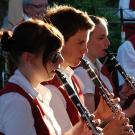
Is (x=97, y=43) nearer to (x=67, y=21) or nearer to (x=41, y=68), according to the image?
(x=67, y=21)

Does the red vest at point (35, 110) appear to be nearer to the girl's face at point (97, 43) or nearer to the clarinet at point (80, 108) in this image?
the clarinet at point (80, 108)

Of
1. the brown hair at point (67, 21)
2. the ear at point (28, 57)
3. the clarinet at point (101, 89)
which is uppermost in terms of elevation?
the ear at point (28, 57)

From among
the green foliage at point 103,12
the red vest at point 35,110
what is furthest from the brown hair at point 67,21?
the green foliage at point 103,12

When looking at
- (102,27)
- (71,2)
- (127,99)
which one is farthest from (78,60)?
(71,2)

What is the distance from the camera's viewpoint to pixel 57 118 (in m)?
3.36

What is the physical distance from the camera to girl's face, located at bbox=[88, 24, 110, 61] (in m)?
4.51

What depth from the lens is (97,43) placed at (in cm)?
452

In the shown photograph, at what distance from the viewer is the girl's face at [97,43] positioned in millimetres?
4512

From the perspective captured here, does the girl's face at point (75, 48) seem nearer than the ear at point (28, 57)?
No

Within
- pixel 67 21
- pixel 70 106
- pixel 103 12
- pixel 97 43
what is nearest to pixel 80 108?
pixel 70 106

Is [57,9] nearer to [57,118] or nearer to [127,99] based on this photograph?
[57,118]

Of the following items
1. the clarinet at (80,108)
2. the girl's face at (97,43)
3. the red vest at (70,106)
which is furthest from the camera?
the girl's face at (97,43)

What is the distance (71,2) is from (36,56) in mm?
7818

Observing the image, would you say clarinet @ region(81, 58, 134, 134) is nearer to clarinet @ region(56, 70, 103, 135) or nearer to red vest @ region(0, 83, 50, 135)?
clarinet @ region(56, 70, 103, 135)
